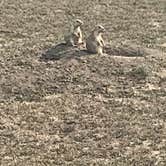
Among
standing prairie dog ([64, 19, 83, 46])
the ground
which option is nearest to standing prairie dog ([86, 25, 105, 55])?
the ground

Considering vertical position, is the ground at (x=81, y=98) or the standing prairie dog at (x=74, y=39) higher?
the standing prairie dog at (x=74, y=39)

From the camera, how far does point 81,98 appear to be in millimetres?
14047

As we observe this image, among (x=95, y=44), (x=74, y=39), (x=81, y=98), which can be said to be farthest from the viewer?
(x=74, y=39)

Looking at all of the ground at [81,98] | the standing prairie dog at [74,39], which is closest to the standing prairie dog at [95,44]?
the ground at [81,98]

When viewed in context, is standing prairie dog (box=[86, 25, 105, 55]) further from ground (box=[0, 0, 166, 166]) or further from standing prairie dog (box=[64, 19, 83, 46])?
standing prairie dog (box=[64, 19, 83, 46])

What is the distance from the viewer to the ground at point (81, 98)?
11.5m

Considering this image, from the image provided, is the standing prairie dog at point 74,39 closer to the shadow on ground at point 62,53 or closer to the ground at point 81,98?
the shadow on ground at point 62,53

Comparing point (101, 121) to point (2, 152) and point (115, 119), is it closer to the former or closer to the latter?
point (115, 119)

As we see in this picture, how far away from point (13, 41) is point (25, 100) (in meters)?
4.43

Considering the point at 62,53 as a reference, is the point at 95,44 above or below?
above

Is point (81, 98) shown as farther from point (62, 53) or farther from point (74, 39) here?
point (74, 39)

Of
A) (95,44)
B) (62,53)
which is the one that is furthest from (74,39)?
(95,44)

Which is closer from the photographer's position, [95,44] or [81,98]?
[81,98]

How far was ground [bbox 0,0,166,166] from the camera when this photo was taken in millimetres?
11492
